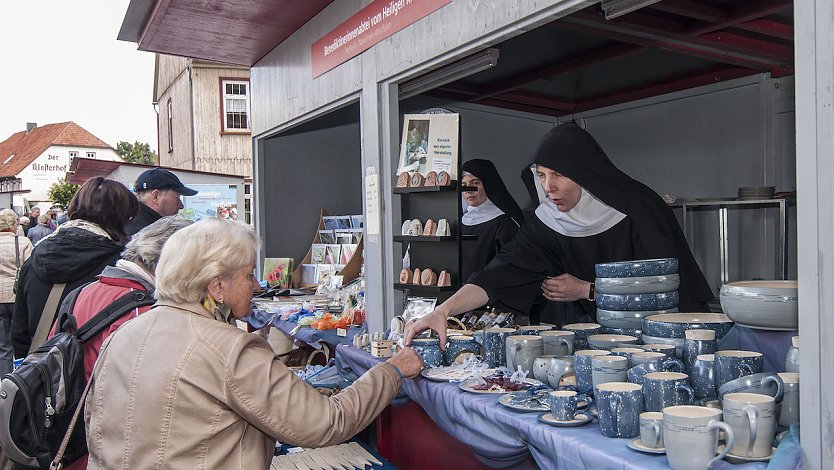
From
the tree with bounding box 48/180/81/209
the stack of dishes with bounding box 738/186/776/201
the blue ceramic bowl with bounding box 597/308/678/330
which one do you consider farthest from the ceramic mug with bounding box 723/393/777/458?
the tree with bounding box 48/180/81/209

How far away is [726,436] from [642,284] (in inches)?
39.2

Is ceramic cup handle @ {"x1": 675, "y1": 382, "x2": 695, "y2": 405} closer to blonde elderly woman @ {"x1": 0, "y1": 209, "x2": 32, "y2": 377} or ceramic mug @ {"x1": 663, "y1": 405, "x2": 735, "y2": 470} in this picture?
ceramic mug @ {"x1": 663, "y1": 405, "x2": 735, "y2": 470}

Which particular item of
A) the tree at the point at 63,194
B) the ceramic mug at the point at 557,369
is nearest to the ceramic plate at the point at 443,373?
the ceramic mug at the point at 557,369

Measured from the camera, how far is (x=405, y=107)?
252 inches

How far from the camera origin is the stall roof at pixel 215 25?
17.1 ft

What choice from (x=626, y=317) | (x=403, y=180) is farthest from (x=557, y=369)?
(x=403, y=180)

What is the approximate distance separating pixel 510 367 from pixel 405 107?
4338mm

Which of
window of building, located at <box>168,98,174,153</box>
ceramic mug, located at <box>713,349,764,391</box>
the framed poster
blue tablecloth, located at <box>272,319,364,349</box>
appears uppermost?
window of building, located at <box>168,98,174,153</box>

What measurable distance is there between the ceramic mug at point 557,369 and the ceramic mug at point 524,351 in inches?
4.9

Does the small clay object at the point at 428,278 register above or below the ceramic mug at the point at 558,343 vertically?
above

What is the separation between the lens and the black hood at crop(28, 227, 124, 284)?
2.96m

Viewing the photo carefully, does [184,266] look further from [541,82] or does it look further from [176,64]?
[176,64]

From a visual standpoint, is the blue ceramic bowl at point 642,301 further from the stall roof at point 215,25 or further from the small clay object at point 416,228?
the stall roof at point 215,25

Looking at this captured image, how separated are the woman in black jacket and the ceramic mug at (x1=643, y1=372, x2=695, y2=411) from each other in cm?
238
